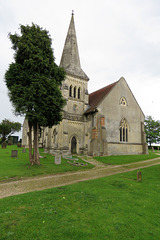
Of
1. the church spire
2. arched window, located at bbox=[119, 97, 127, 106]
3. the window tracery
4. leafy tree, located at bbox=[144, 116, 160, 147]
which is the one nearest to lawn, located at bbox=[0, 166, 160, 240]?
→ arched window, located at bbox=[119, 97, 127, 106]

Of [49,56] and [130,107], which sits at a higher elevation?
[49,56]

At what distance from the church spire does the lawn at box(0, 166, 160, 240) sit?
84.5ft

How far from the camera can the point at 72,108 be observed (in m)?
27.9

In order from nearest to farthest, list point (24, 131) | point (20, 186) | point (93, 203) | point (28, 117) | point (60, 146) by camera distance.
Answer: point (93, 203)
point (20, 186)
point (28, 117)
point (60, 146)
point (24, 131)

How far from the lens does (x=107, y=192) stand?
7371mm

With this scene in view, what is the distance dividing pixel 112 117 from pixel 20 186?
2063cm

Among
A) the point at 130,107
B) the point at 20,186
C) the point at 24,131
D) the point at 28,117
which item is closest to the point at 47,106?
the point at 28,117

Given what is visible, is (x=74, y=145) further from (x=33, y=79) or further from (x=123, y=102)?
(x=33, y=79)

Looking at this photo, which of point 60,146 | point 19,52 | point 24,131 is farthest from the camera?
point 24,131

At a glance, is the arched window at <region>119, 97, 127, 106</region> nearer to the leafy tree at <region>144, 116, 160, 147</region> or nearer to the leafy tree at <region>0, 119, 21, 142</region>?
the leafy tree at <region>144, 116, 160, 147</region>

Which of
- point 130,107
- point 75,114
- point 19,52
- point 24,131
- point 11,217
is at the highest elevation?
point 19,52

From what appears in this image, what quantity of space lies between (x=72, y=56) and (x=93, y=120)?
14974 millimetres

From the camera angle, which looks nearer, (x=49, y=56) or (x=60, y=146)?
(x=49, y=56)

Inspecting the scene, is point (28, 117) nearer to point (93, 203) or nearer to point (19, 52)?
point (19, 52)
